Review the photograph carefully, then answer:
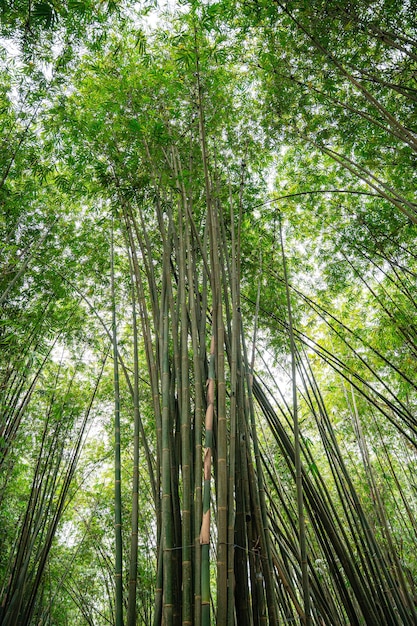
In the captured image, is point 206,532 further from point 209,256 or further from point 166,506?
point 209,256

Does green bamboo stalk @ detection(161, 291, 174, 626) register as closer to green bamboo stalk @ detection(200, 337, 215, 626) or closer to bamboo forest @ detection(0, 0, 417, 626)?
bamboo forest @ detection(0, 0, 417, 626)

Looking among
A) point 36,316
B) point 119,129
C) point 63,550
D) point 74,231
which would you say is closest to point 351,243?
point 119,129

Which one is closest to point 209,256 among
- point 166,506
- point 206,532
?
point 166,506

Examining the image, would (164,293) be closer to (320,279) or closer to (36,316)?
(36,316)

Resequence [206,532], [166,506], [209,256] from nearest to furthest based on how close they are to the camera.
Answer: [206,532] < [166,506] < [209,256]

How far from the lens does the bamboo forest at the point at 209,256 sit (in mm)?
2180

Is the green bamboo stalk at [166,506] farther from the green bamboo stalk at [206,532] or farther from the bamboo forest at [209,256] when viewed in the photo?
the green bamboo stalk at [206,532]

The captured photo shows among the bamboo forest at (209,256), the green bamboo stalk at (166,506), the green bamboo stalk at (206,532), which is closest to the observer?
the green bamboo stalk at (206,532)

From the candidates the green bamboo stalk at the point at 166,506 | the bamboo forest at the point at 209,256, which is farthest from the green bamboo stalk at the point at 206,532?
the green bamboo stalk at the point at 166,506

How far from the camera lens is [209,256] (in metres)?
3.32

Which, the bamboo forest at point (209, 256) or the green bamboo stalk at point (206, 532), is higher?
the bamboo forest at point (209, 256)

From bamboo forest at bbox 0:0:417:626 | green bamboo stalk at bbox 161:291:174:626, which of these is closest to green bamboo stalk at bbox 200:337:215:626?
bamboo forest at bbox 0:0:417:626

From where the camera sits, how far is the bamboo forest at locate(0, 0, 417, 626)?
218 centimetres

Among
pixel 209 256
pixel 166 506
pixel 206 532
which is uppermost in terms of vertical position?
pixel 209 256
